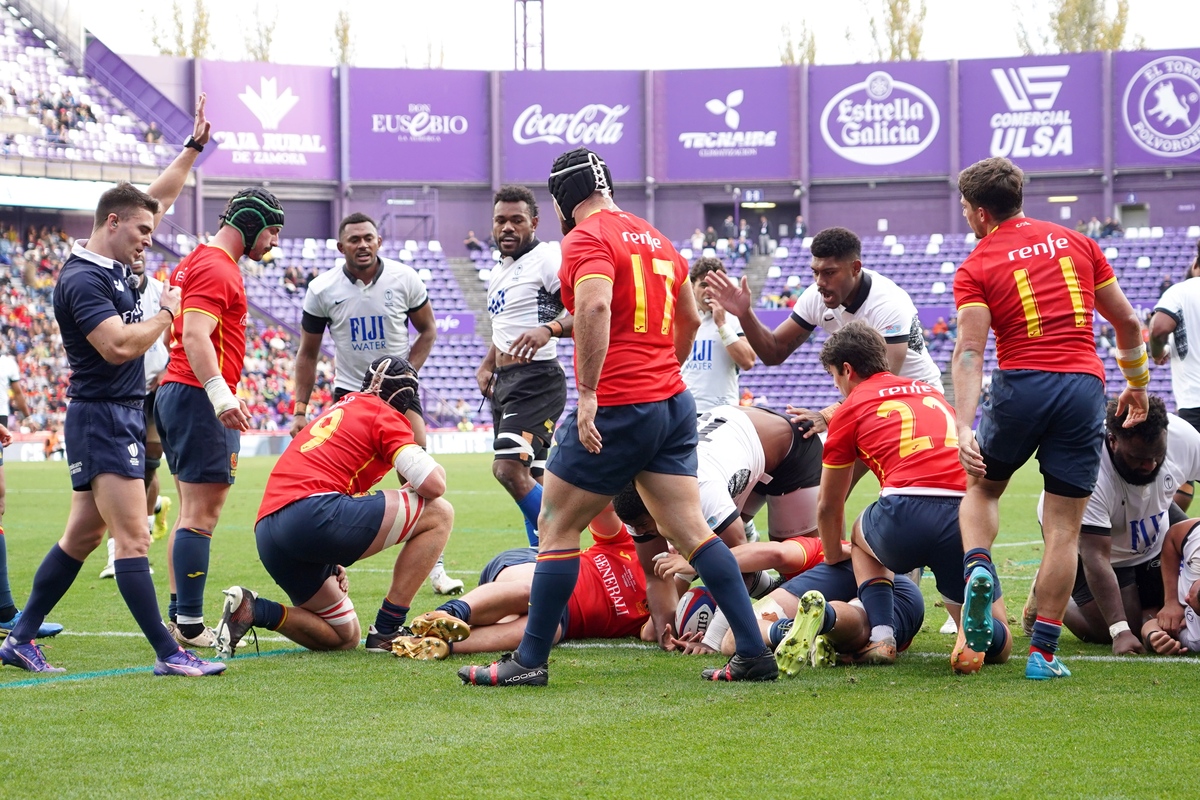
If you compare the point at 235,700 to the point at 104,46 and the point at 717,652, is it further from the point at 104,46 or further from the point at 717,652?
the point at 104,46

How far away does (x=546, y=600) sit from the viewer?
5.25m

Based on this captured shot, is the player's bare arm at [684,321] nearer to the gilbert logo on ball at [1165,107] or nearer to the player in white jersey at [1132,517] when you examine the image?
the player in white jersey at [1132,517]

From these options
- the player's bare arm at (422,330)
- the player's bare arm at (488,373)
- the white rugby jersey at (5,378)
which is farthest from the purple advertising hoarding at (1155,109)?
the white rugby jersey at (5,378)

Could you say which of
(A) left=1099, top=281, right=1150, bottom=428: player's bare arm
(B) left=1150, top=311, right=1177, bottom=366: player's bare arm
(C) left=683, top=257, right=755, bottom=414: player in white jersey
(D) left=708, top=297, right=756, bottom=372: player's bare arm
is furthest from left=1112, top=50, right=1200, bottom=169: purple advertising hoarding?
(A) left=1099, top=281, right=1150, bottom=428: player's bare arm

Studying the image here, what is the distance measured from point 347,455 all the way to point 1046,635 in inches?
130

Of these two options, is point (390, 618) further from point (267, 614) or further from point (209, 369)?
point (209, 369)

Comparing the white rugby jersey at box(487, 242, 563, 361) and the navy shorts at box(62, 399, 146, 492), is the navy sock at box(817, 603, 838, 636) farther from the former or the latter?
the white rugby jersey at box(487, 242, 563, 361)

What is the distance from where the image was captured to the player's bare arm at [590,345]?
4980mm

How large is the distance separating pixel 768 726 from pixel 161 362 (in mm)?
7014

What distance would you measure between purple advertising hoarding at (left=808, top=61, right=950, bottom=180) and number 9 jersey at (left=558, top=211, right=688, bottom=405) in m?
38.5

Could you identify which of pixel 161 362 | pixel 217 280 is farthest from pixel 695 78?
pixel 217 280

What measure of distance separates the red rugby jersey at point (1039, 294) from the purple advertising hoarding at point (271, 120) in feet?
126

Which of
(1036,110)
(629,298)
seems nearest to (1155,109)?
(1036,110)

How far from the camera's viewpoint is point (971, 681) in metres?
5.22
